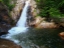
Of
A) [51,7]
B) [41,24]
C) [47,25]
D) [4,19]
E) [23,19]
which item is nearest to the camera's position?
[4,19]

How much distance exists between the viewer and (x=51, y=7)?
3319 centimetres

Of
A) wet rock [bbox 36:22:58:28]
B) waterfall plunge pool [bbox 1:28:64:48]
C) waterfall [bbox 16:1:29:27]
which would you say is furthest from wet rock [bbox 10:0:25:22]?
waterfall plunge pool [bbox 1:28:64:48]

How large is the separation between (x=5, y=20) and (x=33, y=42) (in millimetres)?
9187

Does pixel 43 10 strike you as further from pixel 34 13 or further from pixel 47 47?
pixel 47 47

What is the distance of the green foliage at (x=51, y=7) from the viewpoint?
3132 centimetres

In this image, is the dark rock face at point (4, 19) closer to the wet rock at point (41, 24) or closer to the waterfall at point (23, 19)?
the waterfall at point (23, 19)

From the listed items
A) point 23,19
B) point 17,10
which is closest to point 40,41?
point 23,19

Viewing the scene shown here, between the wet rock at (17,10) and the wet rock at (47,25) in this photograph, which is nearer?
the wet rock at (47,25)

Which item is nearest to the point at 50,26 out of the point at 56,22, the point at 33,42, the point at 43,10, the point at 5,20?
the point at 56,22

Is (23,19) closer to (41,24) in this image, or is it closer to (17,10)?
(17,10)

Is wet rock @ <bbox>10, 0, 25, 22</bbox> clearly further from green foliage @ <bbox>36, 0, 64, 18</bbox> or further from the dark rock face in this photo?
green foliage @ <bbox>36, 0, 64, 18</bbox>

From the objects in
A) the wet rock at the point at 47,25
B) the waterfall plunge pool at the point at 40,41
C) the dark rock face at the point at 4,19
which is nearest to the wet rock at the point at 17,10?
the dark rock face at the point at 4,19

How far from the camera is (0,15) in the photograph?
2766 cm

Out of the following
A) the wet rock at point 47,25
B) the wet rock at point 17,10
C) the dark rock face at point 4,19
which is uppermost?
the wet rock at point 17,10
